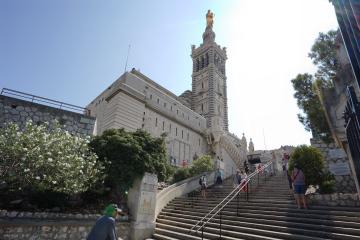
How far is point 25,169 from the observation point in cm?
898

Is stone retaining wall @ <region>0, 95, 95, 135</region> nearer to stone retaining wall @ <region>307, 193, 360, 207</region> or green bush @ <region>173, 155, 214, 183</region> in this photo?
green bush @ <region>173, 155, 214, 183</region>

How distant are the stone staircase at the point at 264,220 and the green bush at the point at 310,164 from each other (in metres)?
1.25

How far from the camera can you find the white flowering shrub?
9102mm

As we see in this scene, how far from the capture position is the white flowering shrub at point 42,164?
Result: 358 inches

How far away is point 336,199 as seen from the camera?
9.89 meters

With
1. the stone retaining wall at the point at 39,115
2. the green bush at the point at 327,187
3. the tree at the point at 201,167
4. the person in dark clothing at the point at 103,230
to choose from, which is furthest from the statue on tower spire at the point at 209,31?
the person in dark clothing at the point at 103,230

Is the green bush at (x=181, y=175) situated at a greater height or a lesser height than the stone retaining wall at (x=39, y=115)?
lesser

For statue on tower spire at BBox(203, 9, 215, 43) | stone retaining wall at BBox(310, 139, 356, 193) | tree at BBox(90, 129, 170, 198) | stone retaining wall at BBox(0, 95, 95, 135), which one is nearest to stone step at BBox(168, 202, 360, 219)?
tree at BBox(90, 129, 170, 198)

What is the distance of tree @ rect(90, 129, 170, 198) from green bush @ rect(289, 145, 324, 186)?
21.1 ft

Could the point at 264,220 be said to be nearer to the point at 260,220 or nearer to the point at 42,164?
the point at 260,220

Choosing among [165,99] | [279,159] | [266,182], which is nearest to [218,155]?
[165,99]

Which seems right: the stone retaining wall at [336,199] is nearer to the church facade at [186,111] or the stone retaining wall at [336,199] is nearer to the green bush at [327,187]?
the green bush at [327,187]

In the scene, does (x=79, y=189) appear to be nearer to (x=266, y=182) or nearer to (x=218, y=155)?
(x=266, y=182)

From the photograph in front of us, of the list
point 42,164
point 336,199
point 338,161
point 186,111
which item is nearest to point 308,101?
point 338,161
